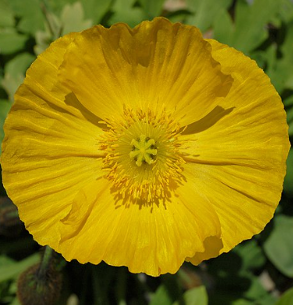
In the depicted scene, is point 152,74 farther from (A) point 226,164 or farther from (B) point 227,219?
(B) point 227,219

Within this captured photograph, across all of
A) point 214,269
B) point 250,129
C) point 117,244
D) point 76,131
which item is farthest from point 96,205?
point 214,269

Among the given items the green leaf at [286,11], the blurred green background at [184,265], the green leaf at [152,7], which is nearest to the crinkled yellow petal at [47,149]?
the blurred green background at [184,265]

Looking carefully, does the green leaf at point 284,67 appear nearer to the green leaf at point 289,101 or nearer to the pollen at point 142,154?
the green leaf at point 289,101

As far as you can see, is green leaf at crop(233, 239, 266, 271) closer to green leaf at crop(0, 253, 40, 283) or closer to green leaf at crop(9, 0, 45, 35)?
green leaf at crop(0, 253, 40, 283)

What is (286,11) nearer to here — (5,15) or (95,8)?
(95,8)

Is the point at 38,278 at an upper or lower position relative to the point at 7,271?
upper

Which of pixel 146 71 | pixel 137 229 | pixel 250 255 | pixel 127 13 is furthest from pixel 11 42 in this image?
pixel 250 255
